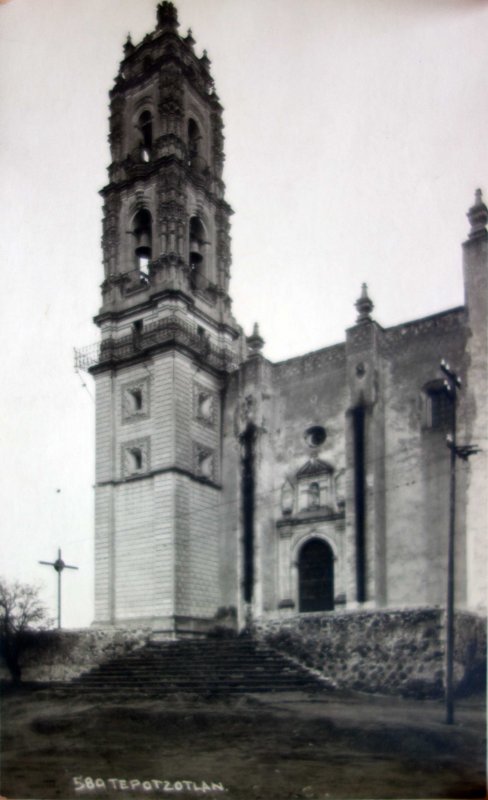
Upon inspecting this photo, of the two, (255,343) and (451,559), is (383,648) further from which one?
(255,343)

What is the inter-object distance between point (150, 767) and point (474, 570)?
411 centimetres

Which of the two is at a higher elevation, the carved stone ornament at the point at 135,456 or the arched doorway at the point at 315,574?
the carved stone ornament at the point at 135,456

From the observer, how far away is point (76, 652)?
14.3 metres

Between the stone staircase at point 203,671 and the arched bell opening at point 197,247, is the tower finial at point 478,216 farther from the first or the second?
the arched bell opening at point 197,247

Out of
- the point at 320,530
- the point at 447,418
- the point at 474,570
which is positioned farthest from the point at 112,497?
the point at 474,570

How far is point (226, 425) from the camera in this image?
1510cm

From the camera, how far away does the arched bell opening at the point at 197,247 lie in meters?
17.5

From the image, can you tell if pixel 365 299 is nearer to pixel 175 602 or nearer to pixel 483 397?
pixel 483 397

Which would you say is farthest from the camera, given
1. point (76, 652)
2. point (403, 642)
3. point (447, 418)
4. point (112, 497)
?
point (112, 497)

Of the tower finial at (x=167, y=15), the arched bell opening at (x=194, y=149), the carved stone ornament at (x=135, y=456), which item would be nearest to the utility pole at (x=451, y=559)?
the tower finial at (x=167, y=15)

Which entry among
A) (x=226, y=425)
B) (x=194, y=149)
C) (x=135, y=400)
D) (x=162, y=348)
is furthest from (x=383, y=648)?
(x=194, y=149)

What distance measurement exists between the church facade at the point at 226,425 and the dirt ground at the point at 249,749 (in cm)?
159

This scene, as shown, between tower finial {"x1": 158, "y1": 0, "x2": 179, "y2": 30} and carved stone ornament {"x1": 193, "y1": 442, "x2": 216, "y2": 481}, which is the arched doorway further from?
tower finial {"x1": 158, "y1": 0, "x2": 179, "y2": 30}

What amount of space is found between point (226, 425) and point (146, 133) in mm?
7041
